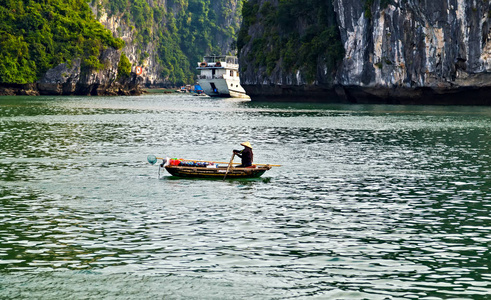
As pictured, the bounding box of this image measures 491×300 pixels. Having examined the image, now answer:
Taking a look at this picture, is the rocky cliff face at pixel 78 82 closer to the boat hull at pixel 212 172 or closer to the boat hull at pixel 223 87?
the boat hull at pixel 223 87

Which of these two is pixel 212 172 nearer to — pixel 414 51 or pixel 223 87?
pixel 414 51

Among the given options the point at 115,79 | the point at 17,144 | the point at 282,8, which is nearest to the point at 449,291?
the point at 17,144

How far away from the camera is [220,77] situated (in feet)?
391

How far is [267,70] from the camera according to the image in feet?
291

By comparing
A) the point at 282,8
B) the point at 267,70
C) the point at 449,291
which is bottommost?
the point at 449,291

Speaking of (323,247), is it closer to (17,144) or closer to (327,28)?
(17,144)

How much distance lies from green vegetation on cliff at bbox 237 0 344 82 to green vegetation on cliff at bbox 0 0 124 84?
1511 inches

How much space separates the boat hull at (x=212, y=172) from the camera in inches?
874

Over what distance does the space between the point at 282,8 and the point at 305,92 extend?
11168mm

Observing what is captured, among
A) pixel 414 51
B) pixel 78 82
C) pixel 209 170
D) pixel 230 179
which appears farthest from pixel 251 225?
pixel 78 82

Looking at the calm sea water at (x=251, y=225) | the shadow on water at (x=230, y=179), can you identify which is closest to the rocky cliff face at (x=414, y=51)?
the calm sea water at (x=251, y=225)

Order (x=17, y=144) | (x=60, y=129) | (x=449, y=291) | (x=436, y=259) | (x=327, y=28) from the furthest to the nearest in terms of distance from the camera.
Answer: (x=327, y=28), (x=60, y=129), (x=17, y=144), (x=436, y=259), (x=449, y=291)

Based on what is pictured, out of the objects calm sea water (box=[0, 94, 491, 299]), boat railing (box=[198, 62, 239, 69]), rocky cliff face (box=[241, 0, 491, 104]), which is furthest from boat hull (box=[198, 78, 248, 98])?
calm sea water (box=[0, 94, 491, 299])

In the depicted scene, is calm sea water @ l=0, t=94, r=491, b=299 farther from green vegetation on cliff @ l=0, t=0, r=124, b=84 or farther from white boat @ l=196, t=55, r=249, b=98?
green vegetation on cliff @ l=0, t=0, r=124, b=84
